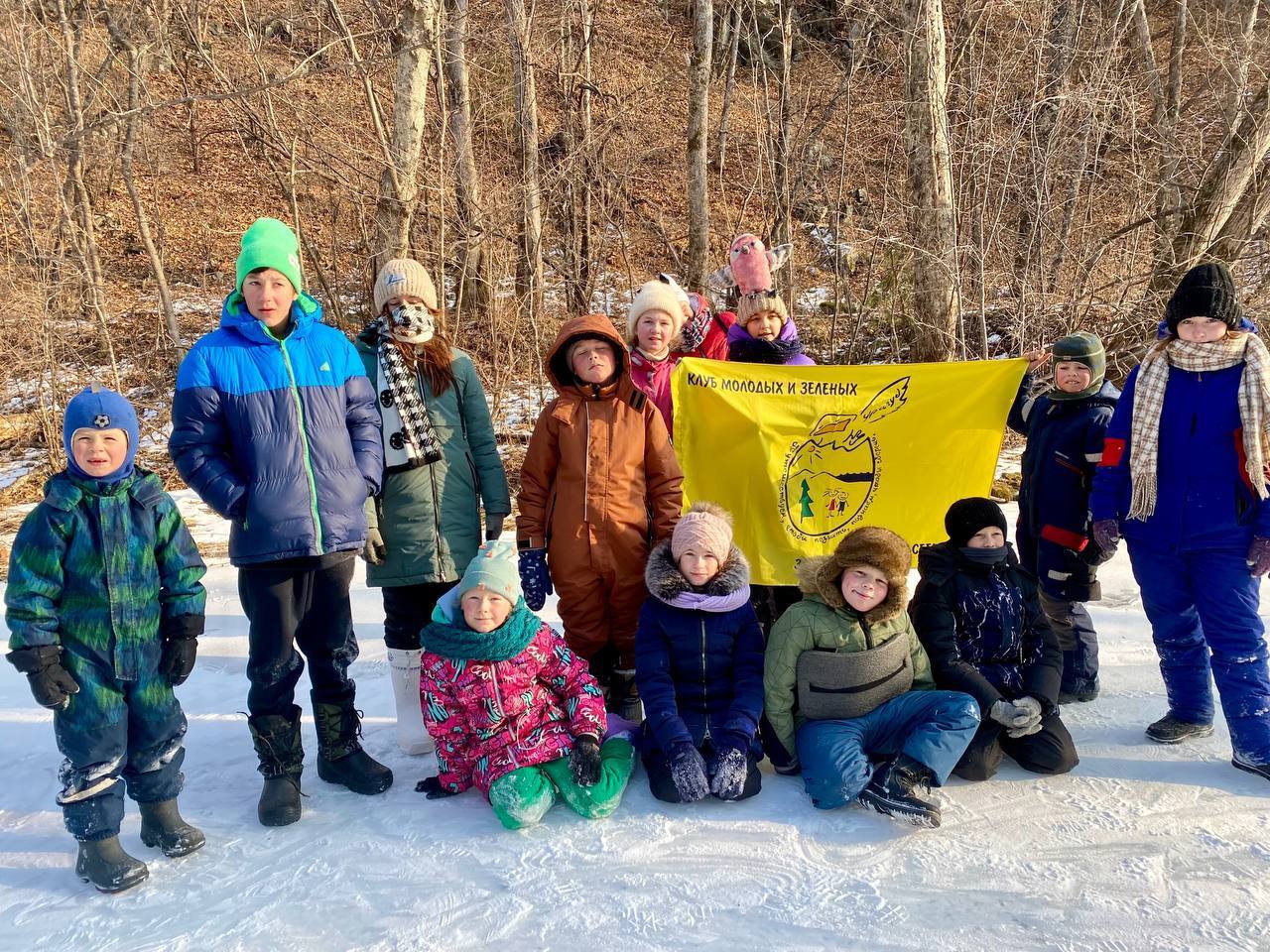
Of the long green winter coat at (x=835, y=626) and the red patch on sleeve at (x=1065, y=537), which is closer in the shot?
the long green winter coat at (x=835, y=626)

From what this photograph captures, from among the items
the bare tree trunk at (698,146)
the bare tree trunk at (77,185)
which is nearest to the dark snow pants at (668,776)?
the bare tree trunk at (77,185)

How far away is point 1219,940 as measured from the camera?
2.37 metres

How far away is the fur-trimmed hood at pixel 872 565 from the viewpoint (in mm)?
3256

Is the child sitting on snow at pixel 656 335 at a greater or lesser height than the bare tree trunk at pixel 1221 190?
lesser

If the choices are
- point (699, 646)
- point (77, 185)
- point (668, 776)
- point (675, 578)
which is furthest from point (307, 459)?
point (77, 185)

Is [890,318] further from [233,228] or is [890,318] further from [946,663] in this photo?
[233,228]

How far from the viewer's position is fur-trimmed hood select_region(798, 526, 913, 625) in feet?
10.7

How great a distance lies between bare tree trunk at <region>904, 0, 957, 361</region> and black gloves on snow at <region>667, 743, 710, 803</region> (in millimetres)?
5173

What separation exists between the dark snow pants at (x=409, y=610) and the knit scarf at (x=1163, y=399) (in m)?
2.79

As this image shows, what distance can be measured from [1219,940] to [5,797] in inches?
164

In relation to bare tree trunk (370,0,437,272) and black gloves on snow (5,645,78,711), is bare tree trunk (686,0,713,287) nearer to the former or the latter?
bare tree trunk (370,0,437,272)

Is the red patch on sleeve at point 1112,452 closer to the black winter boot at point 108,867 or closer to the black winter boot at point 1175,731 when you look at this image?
the black winter boot at point 1175,731

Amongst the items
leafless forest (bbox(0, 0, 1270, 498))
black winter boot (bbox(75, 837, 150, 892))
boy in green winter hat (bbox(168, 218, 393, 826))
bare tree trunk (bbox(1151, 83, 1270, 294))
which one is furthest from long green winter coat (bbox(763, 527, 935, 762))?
bare tree trunk (bbox(1151, 83, 1270, 294))

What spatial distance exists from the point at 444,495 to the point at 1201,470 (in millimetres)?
2929
